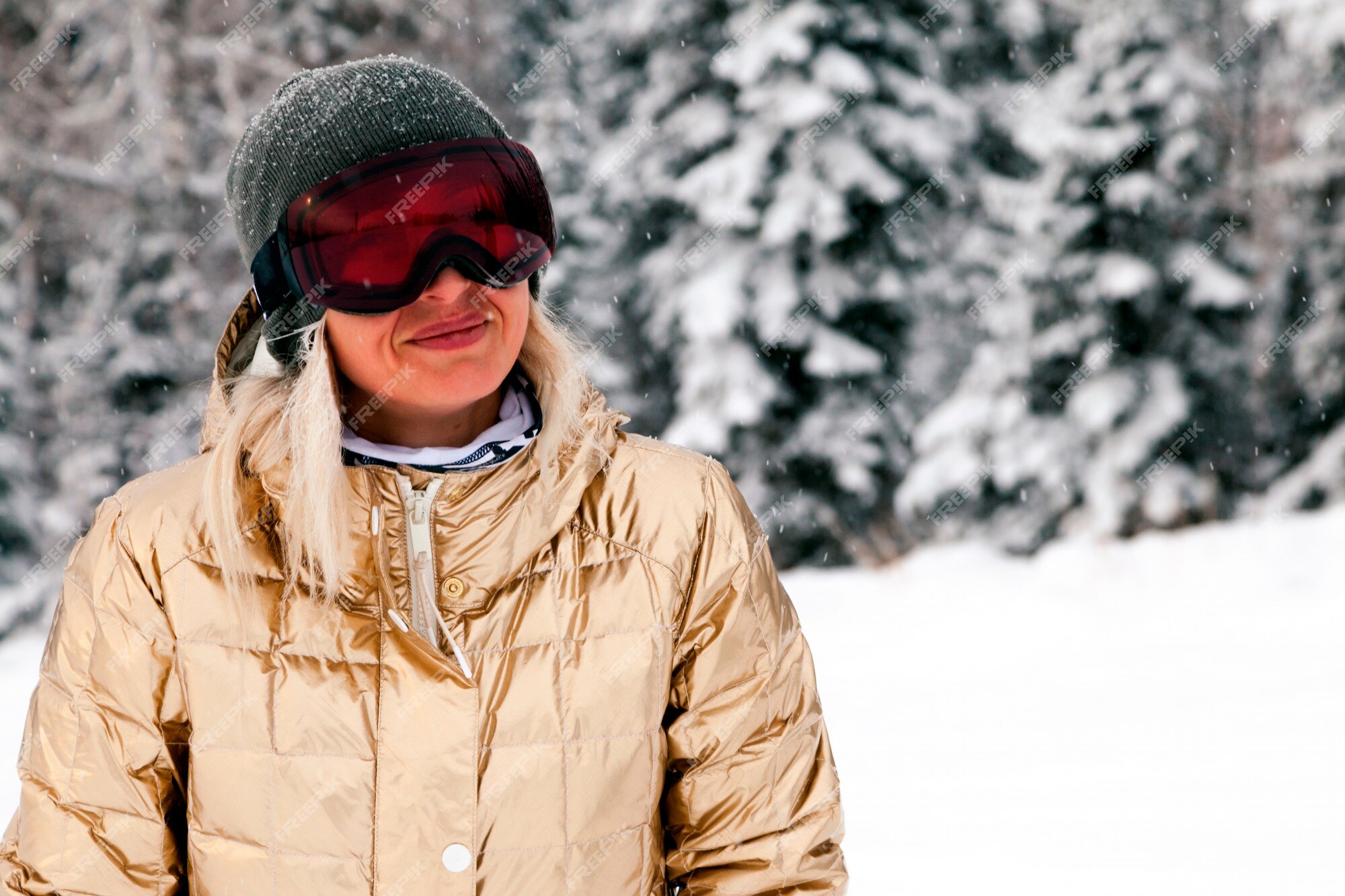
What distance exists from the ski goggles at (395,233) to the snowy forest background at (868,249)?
369 inches

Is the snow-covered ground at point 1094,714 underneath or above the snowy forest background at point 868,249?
underneath

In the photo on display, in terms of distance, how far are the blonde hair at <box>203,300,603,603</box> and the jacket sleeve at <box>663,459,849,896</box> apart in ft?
0.99

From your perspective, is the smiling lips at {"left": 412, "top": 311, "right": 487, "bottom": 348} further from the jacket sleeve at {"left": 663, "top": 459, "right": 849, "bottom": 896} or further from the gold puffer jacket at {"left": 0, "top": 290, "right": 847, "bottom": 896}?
the jacket sleeve at {"left": 663, "top": 459, "right": 849, "bottom": 896}

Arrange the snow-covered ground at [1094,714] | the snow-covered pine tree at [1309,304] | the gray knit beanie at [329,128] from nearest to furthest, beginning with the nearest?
the gray knit beanie at [329,128] < the snow-covered ground at [1094,714] < the snow-covered pine tree at [1309,304]

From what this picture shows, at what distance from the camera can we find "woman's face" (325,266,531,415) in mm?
1628

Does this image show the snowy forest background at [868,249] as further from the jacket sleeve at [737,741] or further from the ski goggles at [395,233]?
the ski goggles at [395,233]

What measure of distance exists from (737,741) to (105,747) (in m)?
0.95

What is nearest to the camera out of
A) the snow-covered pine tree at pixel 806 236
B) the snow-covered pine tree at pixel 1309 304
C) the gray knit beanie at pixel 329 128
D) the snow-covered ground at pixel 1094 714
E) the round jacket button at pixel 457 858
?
the round jacket button at pixel 457 858

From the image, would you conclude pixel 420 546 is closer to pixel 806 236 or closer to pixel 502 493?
pixel 502 493

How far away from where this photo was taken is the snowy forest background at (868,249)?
33.1 ft

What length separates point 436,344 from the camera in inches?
64.3

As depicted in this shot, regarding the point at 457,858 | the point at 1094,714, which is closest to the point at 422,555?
Result: the point at 457,858

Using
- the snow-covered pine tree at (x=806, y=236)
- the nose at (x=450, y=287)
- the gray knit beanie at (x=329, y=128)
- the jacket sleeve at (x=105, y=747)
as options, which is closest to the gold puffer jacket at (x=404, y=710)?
the jacket sleeve at (x=105, y=747)

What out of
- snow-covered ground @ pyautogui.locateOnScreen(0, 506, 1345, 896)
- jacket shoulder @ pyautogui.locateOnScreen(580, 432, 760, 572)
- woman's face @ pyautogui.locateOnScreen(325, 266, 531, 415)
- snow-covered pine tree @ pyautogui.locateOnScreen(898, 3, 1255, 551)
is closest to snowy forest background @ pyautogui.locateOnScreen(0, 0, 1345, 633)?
snow-covered pine tree @ pyautogui.locateOnScreen(898, 3, 1255, 551)
